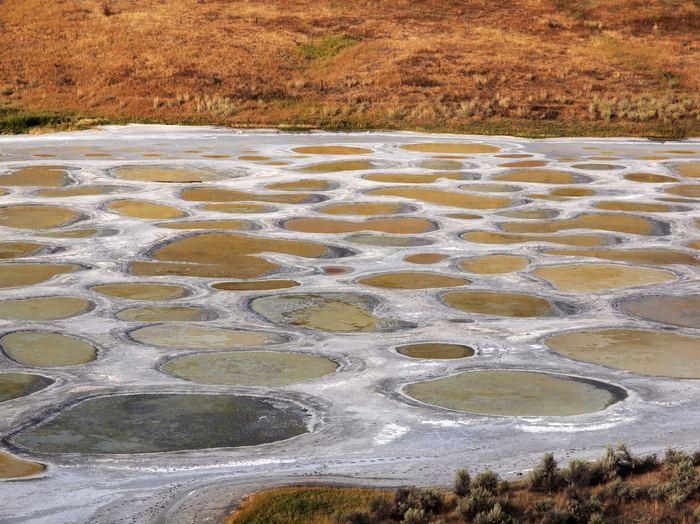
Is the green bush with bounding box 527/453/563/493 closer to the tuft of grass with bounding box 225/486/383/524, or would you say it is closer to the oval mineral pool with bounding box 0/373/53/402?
the tuft of grass with bounding box 225/486/383/524

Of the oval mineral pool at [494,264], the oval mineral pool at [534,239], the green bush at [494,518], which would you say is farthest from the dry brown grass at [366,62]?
the green bush at [494,518]

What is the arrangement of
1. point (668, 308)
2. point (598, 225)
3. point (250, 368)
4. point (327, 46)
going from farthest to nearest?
point (327, 46), point (598, 225), point (668, 308), point (250, 368)

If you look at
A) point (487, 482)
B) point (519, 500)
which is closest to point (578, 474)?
point (519, 500)

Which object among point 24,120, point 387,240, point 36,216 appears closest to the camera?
point 387,240

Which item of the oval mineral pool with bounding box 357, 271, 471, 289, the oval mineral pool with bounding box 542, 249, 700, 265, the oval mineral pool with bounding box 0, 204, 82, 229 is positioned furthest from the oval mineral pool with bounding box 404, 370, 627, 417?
the oval mineral pool with bounding box 0, 204, 82, 229

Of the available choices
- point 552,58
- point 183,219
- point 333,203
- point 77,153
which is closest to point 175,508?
point 183,219

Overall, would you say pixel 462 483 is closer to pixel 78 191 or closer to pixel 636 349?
pixel 636 349
